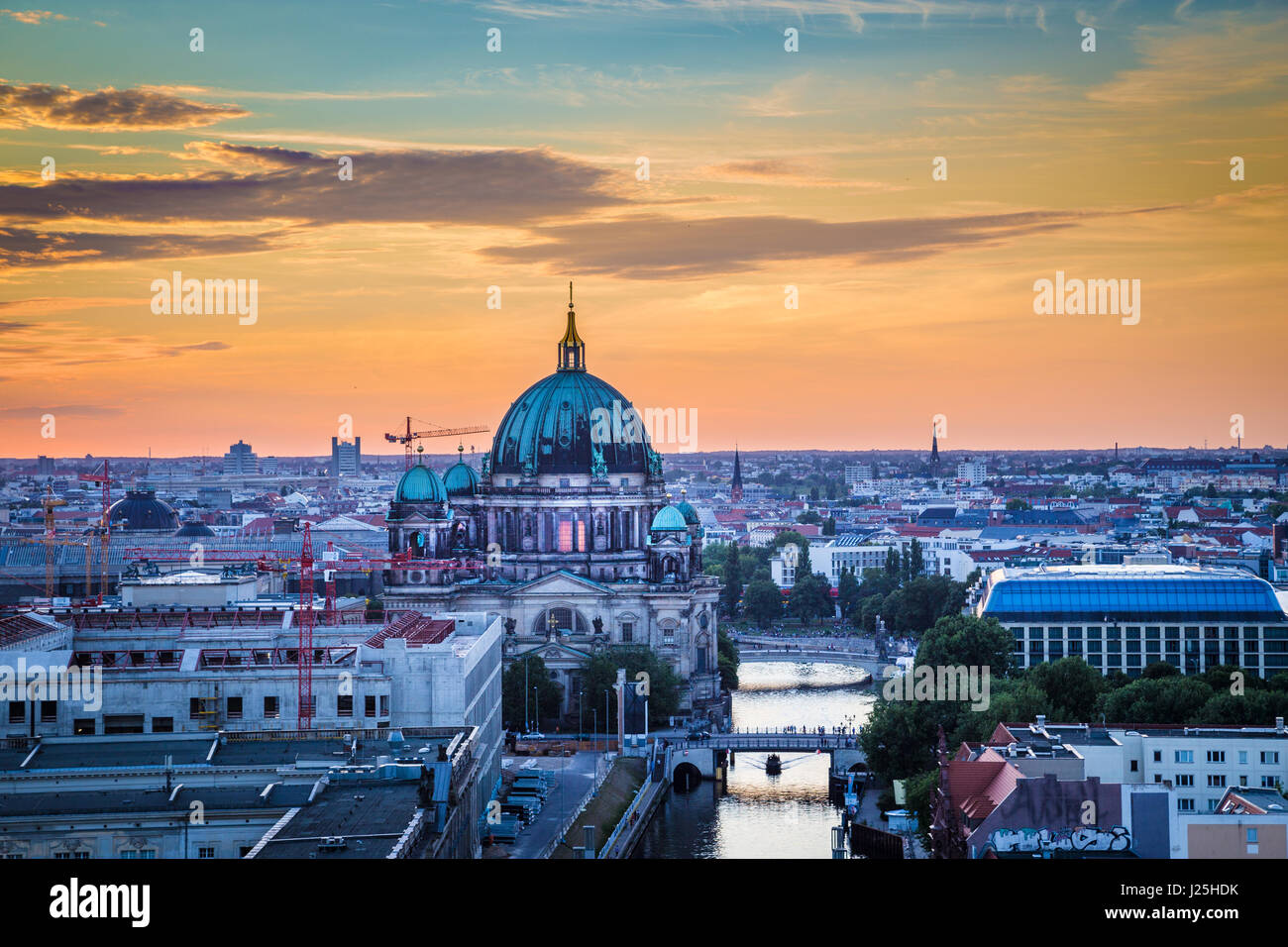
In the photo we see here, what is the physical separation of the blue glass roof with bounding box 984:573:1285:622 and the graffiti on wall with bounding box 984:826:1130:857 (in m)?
38.2

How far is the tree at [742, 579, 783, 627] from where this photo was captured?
111688mm

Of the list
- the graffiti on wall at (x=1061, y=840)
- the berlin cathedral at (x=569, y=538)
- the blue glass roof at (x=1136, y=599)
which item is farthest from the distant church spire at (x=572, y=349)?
the graffiti on wall at (x=1061, y=840)

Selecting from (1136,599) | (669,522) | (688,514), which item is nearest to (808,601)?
(688,514)

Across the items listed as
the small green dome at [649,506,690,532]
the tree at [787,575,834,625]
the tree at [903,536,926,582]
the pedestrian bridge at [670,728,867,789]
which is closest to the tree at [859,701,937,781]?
the pedestrian bridge at [670,728,867,789]

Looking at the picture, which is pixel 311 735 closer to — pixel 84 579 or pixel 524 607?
pixel 524 607

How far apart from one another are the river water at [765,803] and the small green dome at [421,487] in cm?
1485

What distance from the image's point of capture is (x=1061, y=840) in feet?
91.9

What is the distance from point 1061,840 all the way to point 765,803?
2567 cm

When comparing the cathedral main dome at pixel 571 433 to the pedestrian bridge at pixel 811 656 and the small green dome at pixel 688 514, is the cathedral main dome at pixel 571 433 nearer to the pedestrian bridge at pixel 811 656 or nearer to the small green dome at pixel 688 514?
the small green dome at pixel 688 514

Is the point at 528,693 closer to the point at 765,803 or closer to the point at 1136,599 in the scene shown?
the point at 765,803

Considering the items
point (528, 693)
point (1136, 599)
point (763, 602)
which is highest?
point (1136, 599)

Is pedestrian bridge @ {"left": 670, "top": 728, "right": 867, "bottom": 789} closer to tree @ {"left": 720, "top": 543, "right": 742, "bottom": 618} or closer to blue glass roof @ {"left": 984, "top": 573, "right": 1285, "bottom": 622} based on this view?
blue glass roof @ {"left": 984, "top": 573, "right": 1285, "bottom": 622}

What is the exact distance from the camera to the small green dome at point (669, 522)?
73.4 meters
